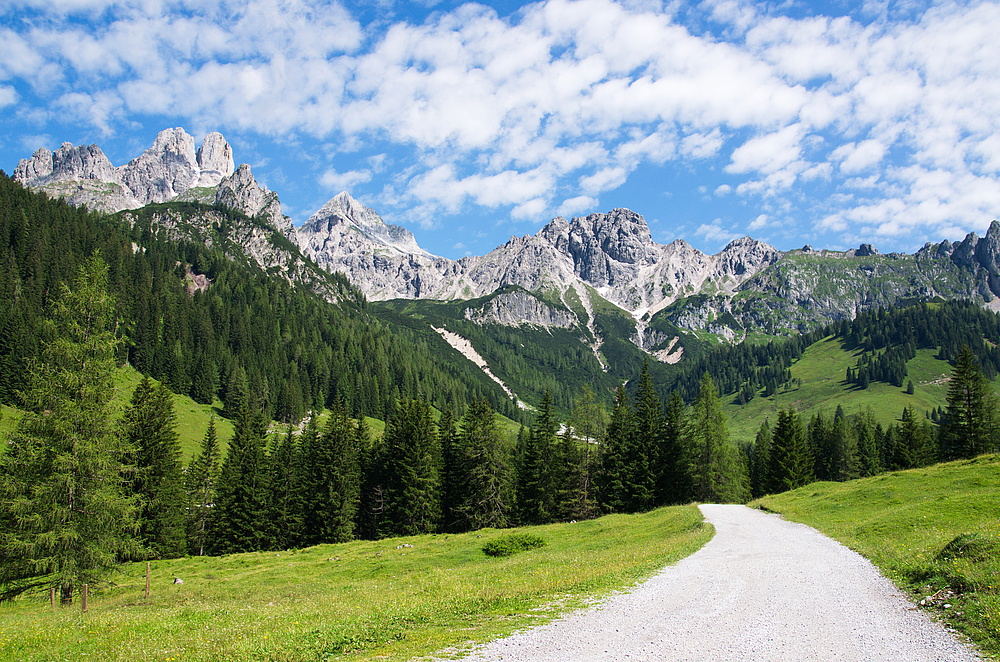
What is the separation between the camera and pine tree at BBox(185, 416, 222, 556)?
220ft

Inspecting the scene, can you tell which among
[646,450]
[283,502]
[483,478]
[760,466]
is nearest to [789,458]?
[760,466]

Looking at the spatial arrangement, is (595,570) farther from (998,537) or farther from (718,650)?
(998,537)

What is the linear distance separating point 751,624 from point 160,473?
65.2 metres

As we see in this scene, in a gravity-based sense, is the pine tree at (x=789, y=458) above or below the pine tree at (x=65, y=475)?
below

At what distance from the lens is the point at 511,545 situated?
39906 millimetres

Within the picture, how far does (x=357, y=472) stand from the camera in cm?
6912

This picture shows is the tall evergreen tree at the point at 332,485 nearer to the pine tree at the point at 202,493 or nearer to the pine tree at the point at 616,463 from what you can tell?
the pine tree at the point at 202,493

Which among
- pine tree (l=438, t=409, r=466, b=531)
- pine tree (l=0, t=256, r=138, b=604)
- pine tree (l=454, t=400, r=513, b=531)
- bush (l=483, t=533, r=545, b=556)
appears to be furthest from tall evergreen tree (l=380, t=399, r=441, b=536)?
pine tree (l=0, t=256, r=138, b=604)

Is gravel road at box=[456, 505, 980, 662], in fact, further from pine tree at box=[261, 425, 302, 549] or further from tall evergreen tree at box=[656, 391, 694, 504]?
pine tree at box=[261, 425, 302, 549]

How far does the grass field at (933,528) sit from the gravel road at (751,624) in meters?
0.80

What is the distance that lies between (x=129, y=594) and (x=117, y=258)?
163 m

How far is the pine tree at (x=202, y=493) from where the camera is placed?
2638 inches

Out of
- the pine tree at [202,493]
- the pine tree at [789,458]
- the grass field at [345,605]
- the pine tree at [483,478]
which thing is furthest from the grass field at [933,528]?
the pine tree at [202,493]

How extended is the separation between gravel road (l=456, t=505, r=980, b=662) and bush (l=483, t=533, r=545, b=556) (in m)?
19.3
